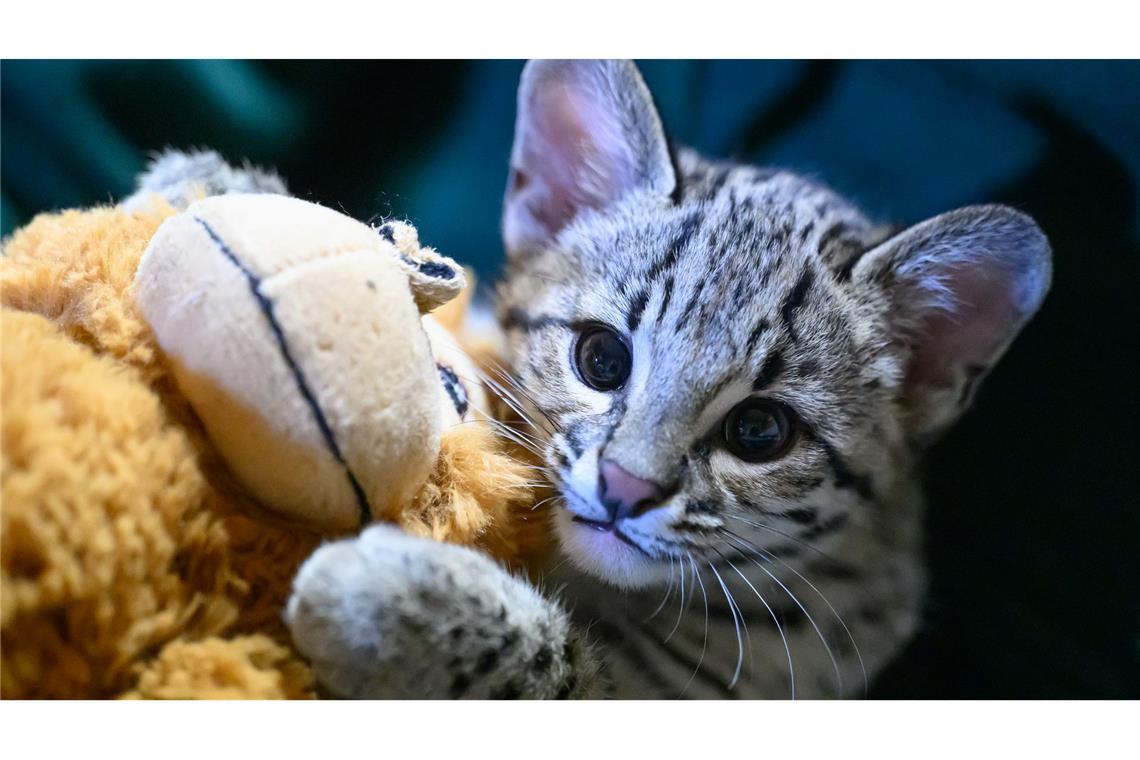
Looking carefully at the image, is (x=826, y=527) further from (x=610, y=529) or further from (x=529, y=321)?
(x=529, y=321)

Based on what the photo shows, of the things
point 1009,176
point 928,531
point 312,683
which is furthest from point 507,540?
point 1009,176

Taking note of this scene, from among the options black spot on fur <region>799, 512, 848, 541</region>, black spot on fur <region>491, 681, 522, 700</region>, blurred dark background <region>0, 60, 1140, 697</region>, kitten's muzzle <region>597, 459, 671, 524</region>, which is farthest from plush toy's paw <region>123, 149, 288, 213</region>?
black spot on fur <region>799, 512, 848, 541</region>

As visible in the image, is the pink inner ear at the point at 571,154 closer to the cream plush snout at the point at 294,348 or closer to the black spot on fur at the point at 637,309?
the black spot on fur at the point at 637,309

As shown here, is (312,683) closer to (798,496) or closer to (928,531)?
(798,496)

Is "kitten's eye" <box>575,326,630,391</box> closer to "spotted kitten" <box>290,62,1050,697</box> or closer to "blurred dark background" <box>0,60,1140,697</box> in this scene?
"spotted kitten" <box>290,62,1050,697</box>

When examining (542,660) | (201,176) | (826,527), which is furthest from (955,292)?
(201,176)
